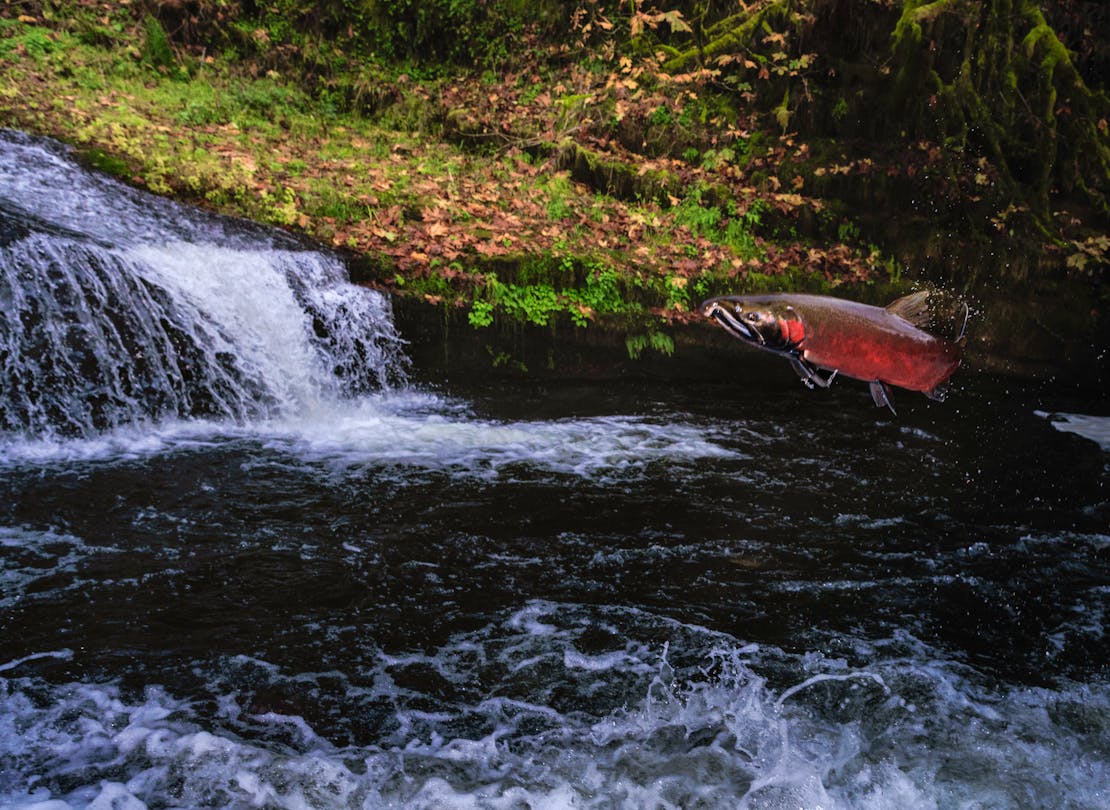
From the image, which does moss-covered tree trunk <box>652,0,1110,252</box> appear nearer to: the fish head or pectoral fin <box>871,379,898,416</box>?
pectoral fin <box>871,379,898,416</box>

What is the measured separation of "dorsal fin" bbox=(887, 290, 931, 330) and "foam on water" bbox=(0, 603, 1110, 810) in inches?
86.4

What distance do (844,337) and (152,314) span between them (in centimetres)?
621

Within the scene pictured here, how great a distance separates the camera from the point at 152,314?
21.3 ft

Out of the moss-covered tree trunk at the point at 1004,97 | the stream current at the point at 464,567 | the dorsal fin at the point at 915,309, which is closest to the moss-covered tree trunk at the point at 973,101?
the moss-covered tree trunk at the point at 1004,97

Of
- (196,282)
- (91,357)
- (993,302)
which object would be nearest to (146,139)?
(196,282)

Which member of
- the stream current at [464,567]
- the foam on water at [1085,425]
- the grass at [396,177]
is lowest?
the foam on water at [1085,425]

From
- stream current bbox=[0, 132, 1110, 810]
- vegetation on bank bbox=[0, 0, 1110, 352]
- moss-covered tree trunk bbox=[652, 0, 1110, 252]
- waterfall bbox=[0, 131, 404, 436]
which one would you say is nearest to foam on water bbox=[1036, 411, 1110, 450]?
stream current bbox=[0, 132, 1110, 810]

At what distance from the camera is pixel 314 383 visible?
7320 mm

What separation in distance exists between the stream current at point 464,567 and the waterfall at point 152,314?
3 cm

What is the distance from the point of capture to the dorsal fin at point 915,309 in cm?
155

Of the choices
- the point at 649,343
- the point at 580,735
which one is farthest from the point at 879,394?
the point at 649,343

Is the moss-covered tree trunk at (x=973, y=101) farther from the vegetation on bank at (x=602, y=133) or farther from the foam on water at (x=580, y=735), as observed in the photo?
the foam on water at (x=580, y=735)

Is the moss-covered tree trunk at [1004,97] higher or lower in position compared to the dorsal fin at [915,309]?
higher

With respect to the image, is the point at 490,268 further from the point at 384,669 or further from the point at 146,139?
the point at 384,669
